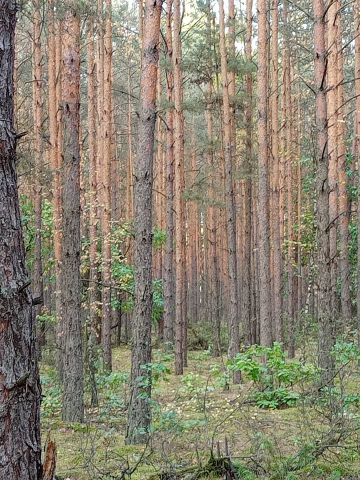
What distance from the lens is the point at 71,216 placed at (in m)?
7.37

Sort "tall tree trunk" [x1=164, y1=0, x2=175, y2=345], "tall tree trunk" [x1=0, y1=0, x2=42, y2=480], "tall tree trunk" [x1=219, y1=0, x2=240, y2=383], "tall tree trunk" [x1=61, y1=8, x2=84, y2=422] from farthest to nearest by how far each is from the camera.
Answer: "tall tree trunk" [x1=164, y1=0, x2=175, y2=345] → "tall tree trunk" [x1=219, y1=0, x2=240, y2=383] → "tall tree trunk" [x1=61, y1=8, x2=84, y2=422] → "tall tree trunk" [x1=0, y1=0, x2=42, y2=480]

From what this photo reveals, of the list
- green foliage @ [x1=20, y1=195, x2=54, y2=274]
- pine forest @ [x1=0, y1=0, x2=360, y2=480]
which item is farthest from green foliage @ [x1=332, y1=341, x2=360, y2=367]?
green foliage @ [x1=20, y1=195, x2=54, y2=274]

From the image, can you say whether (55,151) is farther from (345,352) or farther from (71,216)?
(345,352)

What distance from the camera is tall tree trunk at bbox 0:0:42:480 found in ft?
7.14

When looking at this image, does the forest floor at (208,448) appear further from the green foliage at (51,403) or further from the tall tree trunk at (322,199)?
the tall tree trunk at (322,199)

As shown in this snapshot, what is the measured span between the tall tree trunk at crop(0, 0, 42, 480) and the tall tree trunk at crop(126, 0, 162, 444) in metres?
4.06

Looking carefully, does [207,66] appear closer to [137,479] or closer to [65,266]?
[65,266]

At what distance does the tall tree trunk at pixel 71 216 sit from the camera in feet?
24.1

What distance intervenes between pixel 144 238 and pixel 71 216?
4.61 ft

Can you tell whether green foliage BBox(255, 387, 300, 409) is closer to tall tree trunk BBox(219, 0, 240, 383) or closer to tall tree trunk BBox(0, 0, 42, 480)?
tall tree trunk BBox(219, 0, 240, 383)

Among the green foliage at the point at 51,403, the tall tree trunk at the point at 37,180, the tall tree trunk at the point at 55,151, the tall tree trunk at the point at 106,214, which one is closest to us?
the green foliage at the point at 51,403

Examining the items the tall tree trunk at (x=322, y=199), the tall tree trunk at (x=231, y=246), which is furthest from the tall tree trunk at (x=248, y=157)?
the tall tree trunk at (x=322, y=199)

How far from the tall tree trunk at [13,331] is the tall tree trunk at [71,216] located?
5.08 m

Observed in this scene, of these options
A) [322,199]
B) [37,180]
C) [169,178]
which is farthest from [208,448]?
[169,178]
